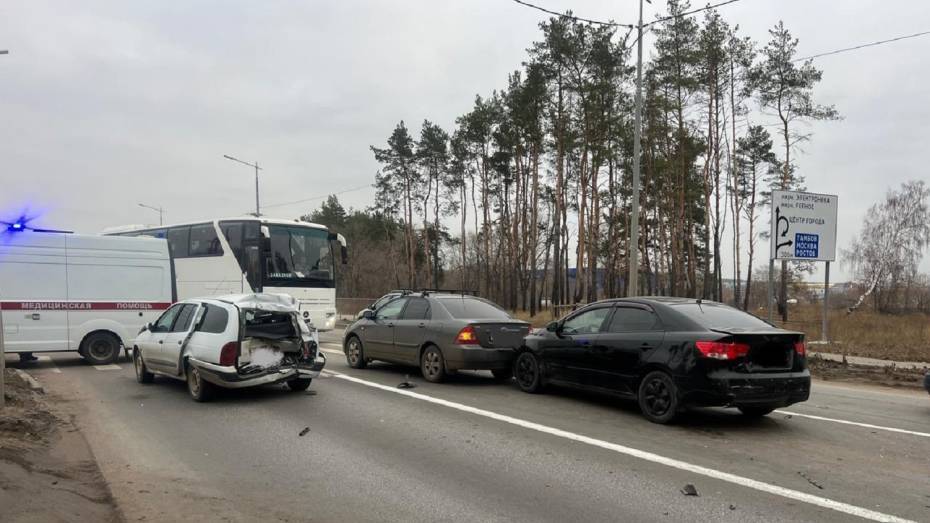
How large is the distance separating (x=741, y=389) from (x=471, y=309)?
4919 mm

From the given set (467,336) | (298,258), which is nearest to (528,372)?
(467,336)

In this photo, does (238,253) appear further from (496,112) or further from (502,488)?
(496,112)

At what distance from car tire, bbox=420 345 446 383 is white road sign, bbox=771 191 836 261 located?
517 inches

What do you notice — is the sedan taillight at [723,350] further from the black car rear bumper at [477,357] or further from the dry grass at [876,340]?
the dry grass at [876,340]

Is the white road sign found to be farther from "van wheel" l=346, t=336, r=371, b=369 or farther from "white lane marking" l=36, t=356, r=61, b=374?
"white lane marking" l=36, t=356, r=61, b=374

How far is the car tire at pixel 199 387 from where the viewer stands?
29.7ft

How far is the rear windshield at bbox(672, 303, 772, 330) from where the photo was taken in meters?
7.49

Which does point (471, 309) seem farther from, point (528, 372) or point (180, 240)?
point (180, 240)

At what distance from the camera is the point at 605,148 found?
34469 millimetres

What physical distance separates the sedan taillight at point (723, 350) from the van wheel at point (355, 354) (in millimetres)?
7243

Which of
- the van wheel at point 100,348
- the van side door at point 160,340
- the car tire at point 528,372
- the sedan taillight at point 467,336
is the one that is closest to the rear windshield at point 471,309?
the sedan taillight at point 467,336

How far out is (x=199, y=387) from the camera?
9086mm

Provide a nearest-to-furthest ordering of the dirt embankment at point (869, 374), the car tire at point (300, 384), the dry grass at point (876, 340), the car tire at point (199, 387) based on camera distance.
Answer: the car tire at point (199, 387) → the car tire at point (300, 384) → the dirt embankment at point (869, 374) → the dry grass at point (876, 340)

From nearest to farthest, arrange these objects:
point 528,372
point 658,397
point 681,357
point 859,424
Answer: point 681,357 < point 658,397 < point 859,424 < point 528,372
